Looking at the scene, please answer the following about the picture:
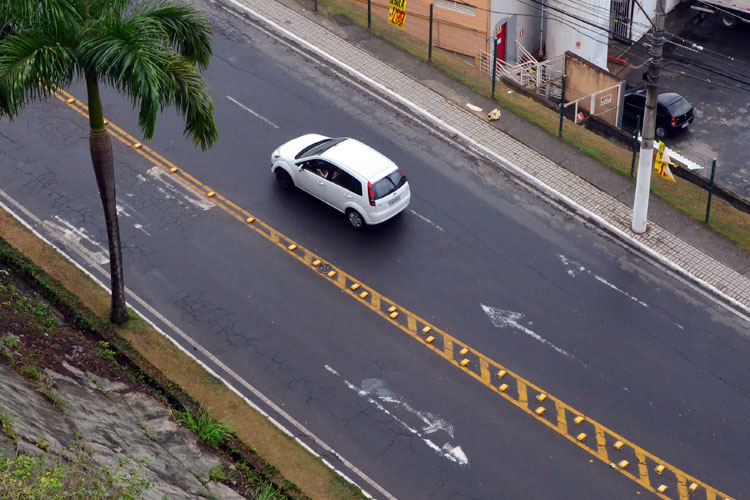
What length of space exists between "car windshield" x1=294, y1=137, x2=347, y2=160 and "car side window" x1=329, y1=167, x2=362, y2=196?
0.98 metres

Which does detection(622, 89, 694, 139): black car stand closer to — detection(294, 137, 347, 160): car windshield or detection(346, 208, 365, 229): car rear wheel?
detection(294, 137, 347, 160): car windshield

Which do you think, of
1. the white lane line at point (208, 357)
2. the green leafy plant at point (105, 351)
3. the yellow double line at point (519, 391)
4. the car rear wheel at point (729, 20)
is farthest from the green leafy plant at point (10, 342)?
the car rear wheel at point (729, 20)

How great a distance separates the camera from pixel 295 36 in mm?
32531

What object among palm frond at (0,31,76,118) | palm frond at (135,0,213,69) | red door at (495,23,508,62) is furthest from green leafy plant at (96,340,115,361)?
red door at (495,23,508,62)

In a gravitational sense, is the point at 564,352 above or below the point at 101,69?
below

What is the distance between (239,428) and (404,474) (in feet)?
11.8

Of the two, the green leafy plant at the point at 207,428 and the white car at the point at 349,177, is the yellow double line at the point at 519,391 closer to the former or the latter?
the white car at the point at 349,177

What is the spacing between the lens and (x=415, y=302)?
23109 millimetres

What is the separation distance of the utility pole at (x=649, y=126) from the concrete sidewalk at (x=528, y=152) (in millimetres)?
711

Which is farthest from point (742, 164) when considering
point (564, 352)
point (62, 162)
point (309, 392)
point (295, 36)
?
point (62, 162)

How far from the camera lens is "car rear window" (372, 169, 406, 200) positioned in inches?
961

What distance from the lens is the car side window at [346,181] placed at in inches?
966

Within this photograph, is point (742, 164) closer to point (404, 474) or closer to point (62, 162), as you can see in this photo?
point (404, 474)

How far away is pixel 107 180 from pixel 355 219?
736cm
